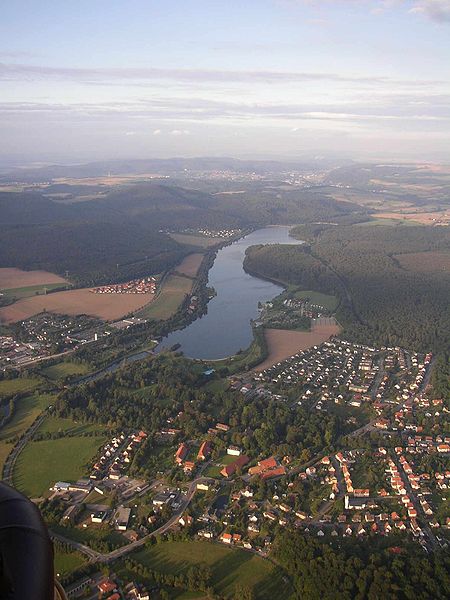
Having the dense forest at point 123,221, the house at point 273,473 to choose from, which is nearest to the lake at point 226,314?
the dense forest at point 123,221

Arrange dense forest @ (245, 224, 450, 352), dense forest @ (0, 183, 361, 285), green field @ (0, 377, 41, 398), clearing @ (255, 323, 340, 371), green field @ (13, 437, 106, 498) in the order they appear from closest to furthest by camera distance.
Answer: green field @ (13, 437, 106, 498), green field @ (0, 377, 41, 398), clearing @ (255, 323, 340, 371), dense forest @ (245, 224, 450, 352), dense forest @ (0, 183, 361, 285)

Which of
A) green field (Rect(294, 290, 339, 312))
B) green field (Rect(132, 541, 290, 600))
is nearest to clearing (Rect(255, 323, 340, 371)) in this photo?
green field (Rect(294, 290, 339, 312))

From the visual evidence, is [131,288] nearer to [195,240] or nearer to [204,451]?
[195,240]

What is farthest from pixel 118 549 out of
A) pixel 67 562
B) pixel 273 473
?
pixel 273 473

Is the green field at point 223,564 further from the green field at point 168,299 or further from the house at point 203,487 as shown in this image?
the green field at point 168,299

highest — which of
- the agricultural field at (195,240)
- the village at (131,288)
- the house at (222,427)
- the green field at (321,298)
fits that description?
the agricultural field at (195,240)

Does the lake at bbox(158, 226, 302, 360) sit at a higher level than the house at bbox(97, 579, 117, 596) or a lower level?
higher

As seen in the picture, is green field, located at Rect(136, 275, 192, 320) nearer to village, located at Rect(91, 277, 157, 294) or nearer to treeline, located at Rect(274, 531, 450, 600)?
village, located at Rect(91, 277, 157, 294)
